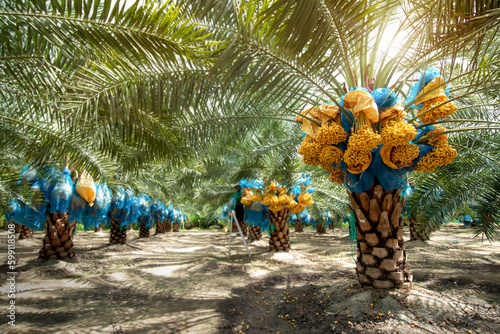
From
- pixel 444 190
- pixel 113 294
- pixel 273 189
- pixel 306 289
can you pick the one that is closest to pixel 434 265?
pixel 444 190

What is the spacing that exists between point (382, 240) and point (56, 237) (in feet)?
22.8

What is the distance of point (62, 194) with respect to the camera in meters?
5.80

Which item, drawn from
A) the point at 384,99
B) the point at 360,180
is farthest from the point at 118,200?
the point at 384,99

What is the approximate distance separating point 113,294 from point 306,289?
2.96 meters

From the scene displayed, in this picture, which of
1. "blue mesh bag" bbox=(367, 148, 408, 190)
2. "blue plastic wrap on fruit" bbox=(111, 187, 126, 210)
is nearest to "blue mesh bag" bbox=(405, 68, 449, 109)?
"blue mesh bag" bbox=(367, 148, 408, 190)

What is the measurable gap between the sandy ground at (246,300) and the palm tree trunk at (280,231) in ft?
5.86

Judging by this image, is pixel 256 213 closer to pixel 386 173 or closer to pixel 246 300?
pixel 246 300

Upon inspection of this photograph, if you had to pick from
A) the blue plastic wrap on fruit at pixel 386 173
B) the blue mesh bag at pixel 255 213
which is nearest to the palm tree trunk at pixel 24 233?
the blue mesh bag at pixel 255 213

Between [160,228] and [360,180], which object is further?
[160,228]

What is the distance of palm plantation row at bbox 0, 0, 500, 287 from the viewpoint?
217 centimetres

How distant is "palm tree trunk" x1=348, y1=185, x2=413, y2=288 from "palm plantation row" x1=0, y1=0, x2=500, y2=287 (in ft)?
0.04

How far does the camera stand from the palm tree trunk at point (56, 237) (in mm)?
6625

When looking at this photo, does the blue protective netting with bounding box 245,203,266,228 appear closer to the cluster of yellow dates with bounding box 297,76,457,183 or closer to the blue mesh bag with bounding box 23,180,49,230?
the blue mesh bag with bounding box 23,180,49,230

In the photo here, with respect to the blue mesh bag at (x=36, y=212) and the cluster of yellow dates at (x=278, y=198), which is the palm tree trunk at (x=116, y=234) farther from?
the cluster of yellow dates at (x=278, y=198)
